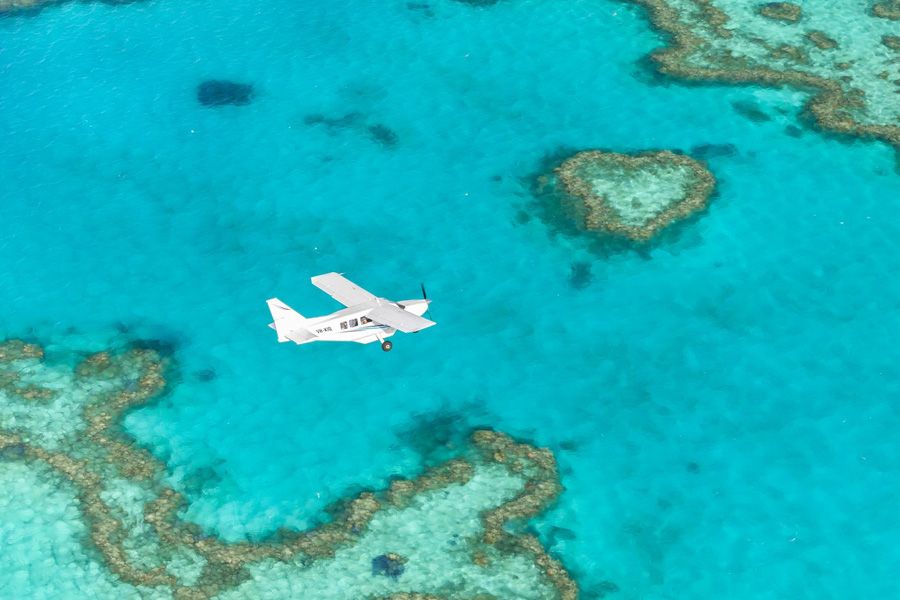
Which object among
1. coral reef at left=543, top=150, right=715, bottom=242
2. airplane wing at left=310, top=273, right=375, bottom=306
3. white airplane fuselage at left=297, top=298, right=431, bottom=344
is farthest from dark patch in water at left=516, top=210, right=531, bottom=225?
airplane wing at left=310, top=273, right=375, bottom=306

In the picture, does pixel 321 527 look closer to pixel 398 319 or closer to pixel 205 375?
pixel 398 319

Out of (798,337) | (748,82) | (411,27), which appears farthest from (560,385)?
(411,27)

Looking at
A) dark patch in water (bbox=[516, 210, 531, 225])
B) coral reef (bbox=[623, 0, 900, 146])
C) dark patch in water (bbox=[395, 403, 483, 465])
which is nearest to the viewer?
dark patch in water (bbox=[395, 403, 483, 465])

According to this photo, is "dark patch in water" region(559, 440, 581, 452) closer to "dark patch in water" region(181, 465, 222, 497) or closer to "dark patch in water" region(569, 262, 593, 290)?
"dark patch in water" region(569, 262, 593, 290)

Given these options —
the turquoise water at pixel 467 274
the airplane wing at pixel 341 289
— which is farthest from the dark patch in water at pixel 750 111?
the airplane wing at pixel 341 289

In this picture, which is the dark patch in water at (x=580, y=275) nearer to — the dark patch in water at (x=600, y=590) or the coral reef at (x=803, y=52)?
the dark patch in water at (x=600, y=590)

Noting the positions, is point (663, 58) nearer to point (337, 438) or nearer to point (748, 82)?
point (748, 82)

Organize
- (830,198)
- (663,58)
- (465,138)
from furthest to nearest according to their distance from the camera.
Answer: (663,58) < (465,138) < (830,198)
